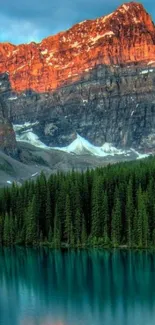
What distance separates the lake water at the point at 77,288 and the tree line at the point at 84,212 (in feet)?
27.4

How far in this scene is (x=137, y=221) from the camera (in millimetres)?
112688

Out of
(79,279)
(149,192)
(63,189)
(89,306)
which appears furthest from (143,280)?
(63,189)

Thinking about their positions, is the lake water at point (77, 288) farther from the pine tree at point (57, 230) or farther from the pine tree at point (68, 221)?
the pine tree at point (68, 221)

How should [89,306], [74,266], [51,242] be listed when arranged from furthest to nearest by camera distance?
[51,242] < [74,266] < [89,306]

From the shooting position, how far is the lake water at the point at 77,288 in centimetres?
6056

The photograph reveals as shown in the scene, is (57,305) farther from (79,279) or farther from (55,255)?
(55,255)

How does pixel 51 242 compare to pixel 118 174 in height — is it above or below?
below

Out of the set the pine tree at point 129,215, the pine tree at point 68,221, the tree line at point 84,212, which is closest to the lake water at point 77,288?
the pine tree at point 129,215

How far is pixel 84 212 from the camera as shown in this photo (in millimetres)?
126875

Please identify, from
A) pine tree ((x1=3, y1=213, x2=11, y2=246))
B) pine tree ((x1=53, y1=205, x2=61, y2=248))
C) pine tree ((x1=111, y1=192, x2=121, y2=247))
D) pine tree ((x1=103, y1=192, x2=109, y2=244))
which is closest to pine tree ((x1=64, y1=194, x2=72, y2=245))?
pine tree ((x1=53, y1=205, x2=61, y2=248))

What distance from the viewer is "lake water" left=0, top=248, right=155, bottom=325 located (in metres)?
60.6

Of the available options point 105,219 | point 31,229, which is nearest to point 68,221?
point 105,219

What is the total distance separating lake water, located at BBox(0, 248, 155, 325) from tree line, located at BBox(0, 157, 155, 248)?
27.4 feet

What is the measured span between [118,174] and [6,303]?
70.4 metres
